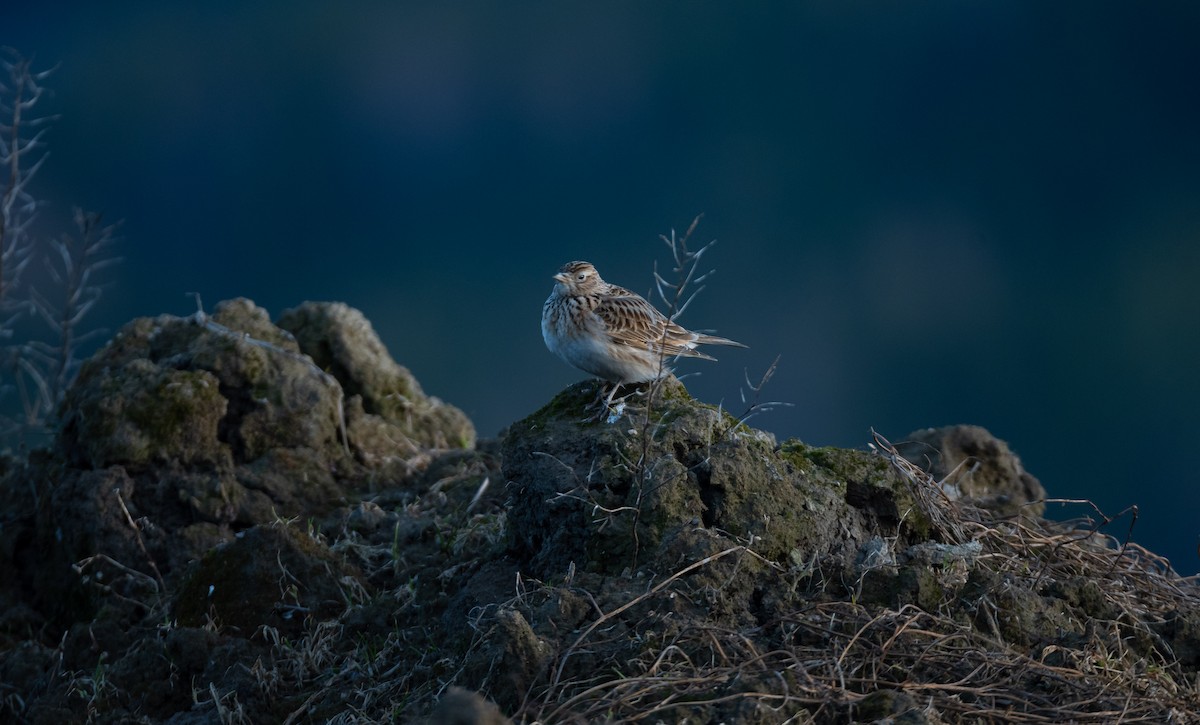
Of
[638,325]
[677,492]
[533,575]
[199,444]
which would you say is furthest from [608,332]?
[199,444]

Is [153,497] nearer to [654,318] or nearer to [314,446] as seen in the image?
[314,446]

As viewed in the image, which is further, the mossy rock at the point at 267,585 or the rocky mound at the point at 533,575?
the mossy rock at the point at 267,585

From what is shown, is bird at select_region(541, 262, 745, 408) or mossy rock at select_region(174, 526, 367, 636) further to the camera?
bird at select_region(541, 262, 745, 408)

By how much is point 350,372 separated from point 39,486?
2268 mm

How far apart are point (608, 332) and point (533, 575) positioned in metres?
1.45

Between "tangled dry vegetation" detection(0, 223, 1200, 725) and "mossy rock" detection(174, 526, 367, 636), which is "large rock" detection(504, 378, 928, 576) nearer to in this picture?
"tangled dry vegetation" detection(0, 223, 1200, 725)

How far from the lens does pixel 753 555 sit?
17.1 ft

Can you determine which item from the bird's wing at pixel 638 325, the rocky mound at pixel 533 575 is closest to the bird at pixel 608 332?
the bird's wing at pixel 638 325

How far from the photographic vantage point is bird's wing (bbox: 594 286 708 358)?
6551 mm

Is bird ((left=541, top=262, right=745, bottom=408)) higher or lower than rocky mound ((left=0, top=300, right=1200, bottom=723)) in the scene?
higher

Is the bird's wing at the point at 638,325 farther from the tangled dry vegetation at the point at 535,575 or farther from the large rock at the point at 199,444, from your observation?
the large rock at the point at 199,444

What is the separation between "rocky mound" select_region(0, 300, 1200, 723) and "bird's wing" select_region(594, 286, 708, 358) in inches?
14.4

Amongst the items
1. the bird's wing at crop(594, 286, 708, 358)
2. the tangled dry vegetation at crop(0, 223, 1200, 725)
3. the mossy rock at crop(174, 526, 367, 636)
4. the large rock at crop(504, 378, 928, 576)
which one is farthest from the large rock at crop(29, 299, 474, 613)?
the large rock at crop(504, 378, 928, 576)

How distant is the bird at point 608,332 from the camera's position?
20.8 feet
